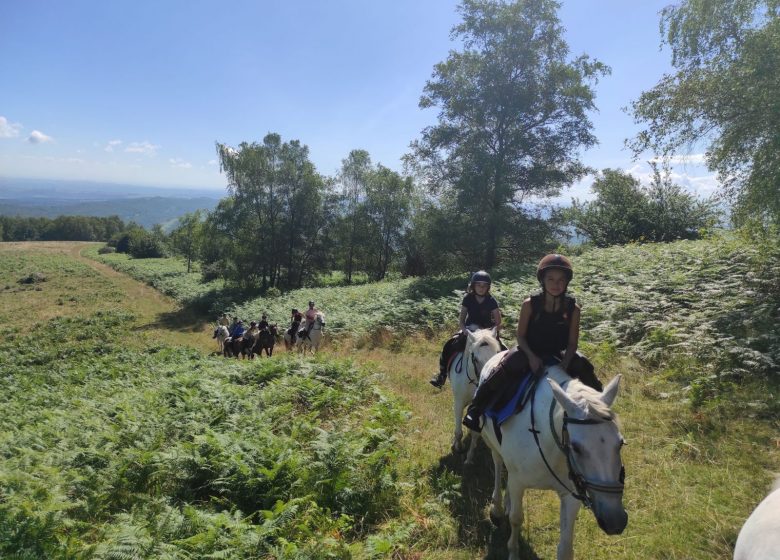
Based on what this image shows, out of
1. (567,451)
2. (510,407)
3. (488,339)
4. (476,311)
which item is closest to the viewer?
(567,451)

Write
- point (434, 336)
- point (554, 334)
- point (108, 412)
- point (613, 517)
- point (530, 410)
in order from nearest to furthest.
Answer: point (613, 517)
point (530, 410)
point (554, 334)
point (108, 412)
point (434, 336)

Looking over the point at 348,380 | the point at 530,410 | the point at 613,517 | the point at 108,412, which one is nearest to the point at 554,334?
the point at 530,410

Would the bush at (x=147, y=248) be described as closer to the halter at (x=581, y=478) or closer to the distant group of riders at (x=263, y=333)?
the distant group of riders at (x=263, y=333)

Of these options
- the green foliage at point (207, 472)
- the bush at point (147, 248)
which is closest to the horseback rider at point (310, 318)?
the green foliage at point (207, 472)

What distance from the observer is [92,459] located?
6266 mm

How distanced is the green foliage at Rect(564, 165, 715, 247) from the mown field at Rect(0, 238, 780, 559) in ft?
53.7

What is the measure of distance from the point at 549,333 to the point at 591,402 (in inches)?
54.8

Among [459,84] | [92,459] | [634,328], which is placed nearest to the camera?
[92,459]

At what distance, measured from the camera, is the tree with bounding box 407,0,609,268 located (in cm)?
2248

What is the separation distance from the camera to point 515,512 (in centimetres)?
425

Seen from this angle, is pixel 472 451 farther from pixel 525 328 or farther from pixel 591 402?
pixel 591 402

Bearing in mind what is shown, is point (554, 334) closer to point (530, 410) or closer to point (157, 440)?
point (530, 410)

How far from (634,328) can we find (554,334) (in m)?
7.43

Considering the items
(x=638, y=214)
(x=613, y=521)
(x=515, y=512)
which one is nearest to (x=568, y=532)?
(x=515, y=512)
